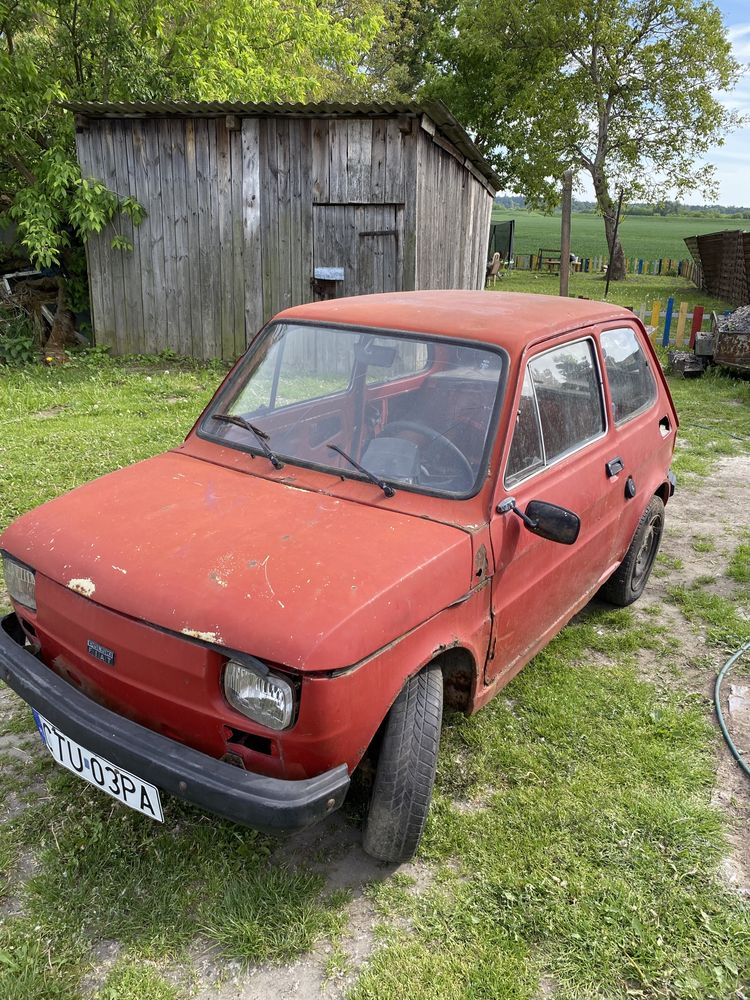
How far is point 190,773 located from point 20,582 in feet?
3.53

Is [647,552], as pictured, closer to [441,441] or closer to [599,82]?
[441,441]

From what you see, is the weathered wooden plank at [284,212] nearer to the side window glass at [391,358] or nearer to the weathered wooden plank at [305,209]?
the weathered wooden plank at [305,209]

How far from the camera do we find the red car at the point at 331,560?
2156mm

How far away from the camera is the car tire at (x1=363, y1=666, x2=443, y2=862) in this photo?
2430mm

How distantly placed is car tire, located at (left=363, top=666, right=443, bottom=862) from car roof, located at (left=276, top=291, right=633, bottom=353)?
1452 millimetres

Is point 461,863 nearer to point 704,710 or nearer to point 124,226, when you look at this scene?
point 704,710

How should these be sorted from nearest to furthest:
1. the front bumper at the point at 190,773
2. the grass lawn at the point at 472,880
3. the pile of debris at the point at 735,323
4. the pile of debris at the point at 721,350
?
the front bumper at the point at 190,773 → the grass lawn at the point at 472,880 → the pile of debris at the point at 721,350 → the pile of debris at the point at 735,323

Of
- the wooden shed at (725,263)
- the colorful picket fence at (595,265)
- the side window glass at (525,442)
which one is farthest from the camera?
the colorful picket fence at (595,265)

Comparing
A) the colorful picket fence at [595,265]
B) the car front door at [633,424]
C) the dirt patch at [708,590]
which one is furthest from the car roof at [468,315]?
the colorful picket fence at [595,265]

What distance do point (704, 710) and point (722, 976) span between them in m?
1.49

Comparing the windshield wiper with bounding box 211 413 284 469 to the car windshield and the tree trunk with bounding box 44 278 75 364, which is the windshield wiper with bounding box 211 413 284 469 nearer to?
the car windshield

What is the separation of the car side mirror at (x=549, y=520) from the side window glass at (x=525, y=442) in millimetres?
160

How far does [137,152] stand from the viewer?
1022cm

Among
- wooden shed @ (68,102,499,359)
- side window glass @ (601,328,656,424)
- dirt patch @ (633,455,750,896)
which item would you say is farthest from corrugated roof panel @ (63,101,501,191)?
side window glass @ (601,328,656,424)
